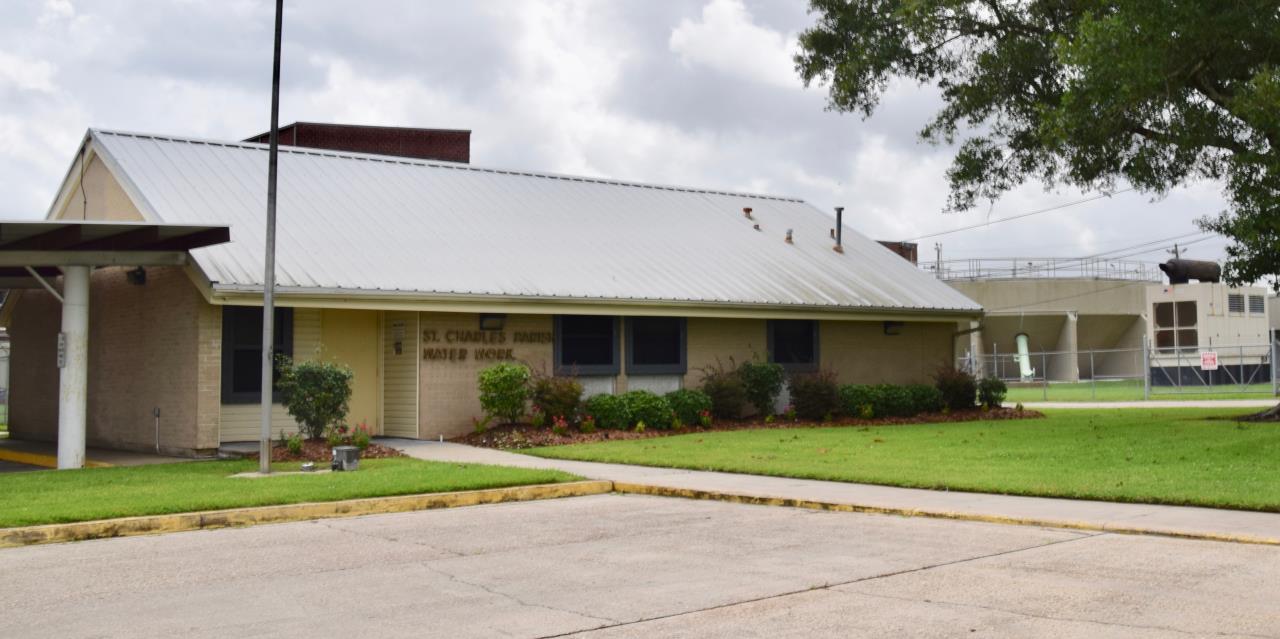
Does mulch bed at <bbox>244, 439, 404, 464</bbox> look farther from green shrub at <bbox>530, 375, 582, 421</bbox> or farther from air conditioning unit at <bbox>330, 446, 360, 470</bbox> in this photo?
green shrub at <bbox>530, 375, 582, 421</bbox>

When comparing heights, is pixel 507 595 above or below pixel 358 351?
below

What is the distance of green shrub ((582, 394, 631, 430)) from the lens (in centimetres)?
2214

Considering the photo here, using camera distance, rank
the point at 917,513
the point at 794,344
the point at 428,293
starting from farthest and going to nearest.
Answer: the point at 794,344
the point at 428,293
the point at 917,513

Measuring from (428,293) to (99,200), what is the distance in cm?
684

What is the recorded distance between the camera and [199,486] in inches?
543

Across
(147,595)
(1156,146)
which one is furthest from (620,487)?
(1156,146)

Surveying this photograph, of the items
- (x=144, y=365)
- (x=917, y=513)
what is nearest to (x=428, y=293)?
(x=144, y=365)

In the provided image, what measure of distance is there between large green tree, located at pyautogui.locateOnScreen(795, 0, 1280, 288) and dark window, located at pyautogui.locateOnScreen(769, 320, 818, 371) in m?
4.45

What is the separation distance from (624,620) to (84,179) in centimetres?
1947

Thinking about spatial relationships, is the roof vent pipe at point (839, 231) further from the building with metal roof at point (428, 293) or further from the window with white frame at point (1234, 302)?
the window with white frame at point (1234, 302)

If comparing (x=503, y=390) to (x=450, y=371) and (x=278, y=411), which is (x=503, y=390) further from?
(x=278, y=411)

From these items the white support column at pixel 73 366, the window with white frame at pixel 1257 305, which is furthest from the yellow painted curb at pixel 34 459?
the window with white frame at pixel 1257 305

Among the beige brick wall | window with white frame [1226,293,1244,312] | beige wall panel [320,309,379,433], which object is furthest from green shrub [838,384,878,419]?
window with white frame [1226,293,1244,312]

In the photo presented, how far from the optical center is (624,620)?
717 centimetres
